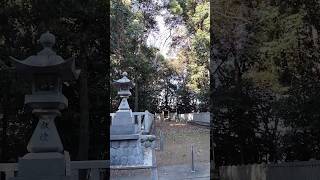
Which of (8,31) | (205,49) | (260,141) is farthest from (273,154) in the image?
(8,31)

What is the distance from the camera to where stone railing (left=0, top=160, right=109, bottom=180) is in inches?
238

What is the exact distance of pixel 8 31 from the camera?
7.35 m

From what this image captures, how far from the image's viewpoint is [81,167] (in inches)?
252

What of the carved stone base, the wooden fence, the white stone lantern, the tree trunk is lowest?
the wooden fence

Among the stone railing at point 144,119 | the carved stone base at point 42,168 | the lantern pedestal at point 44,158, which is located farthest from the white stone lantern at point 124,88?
the carved stone base at point 42,168

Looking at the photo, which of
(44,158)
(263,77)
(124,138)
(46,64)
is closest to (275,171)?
(263,77)

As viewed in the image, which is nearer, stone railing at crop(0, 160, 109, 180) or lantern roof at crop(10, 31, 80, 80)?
lantern roof at crop(10, 31, 80, 80)

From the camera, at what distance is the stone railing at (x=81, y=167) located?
238 inches

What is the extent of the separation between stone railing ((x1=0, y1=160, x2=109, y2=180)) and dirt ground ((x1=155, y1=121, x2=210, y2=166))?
86 centimetres

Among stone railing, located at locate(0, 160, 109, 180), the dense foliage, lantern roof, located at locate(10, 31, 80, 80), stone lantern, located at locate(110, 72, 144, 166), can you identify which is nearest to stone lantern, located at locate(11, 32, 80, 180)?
lantern roof, located at locate(10, 31, 80, 80)

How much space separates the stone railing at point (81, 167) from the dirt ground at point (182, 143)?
860mm

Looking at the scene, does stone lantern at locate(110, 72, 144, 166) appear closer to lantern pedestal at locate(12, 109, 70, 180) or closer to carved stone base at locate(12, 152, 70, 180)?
lantern pedestal at locate(12, 109, 70, 180)

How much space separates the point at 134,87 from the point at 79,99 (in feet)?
2.85

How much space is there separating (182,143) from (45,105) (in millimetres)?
3175
